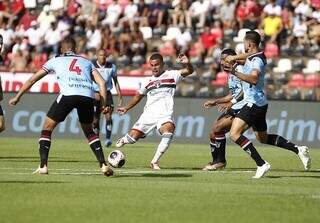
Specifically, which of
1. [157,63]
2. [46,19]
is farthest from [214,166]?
[46,19]

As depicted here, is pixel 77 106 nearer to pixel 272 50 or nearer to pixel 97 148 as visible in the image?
pixel 97 148

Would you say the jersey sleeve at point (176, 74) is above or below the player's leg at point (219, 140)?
above

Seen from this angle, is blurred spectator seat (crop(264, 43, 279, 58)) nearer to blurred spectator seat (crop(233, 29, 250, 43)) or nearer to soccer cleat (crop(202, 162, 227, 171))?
blurred spectator seat (crop(233, 29, 250, 43))

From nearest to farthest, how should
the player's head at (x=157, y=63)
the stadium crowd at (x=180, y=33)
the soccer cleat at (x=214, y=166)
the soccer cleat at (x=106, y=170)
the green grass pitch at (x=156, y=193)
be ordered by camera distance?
the green grass pitch at (x=156, y=193), the soccer cleat at (x=106, y=170), the soccer cleat at (x=214, y=166), the player's head at (x=157, y=63), the stadium crowd at (x=180, y=33)

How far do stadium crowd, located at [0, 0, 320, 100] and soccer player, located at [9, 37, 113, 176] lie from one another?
1354cm

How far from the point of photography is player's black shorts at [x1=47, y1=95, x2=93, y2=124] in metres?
16.9

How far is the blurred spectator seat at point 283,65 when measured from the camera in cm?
3174

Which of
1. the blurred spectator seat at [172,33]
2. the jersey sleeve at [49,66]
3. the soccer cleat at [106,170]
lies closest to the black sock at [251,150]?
the soccer cleat at [106,170]

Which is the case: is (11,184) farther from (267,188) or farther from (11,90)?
(11,90)

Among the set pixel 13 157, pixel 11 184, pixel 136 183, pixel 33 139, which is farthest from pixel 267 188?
pixel 33 139

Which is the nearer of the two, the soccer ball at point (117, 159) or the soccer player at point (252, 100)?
the soccer player at point (252, 100)

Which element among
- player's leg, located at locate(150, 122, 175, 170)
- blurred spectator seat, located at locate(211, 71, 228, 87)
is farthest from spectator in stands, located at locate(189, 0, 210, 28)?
player's leg, located at locate(150, 122, 175, 170)

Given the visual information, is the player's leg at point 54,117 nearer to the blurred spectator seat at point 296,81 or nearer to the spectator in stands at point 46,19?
the blurred spectator seat at point 296,81

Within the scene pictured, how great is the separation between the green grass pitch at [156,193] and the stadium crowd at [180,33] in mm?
9503
